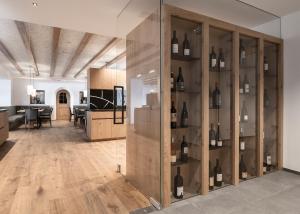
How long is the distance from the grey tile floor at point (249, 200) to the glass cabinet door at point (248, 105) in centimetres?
33

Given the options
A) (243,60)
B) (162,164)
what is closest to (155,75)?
(162,164)

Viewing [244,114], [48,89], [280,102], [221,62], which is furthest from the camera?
[48,89]

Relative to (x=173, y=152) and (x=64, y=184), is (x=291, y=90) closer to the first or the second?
(x=173, y=152)

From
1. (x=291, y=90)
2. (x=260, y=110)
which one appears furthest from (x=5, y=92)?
(x=291, y=90)

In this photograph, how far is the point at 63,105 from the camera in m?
13.6

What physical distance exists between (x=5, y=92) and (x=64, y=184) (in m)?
9.78

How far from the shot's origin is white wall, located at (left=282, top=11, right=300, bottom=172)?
3.10 metres

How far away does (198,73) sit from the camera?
257cm

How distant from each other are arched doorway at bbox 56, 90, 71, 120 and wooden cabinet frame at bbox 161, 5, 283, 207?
497 inches

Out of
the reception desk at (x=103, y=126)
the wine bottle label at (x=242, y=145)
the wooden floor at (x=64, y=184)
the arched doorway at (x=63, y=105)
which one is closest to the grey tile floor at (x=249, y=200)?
the wine bottle label at (x=242, y=145)

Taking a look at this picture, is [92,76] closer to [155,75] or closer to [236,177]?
[155,75]

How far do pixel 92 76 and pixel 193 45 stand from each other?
15.8 feet

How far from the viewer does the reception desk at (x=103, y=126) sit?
6.03m

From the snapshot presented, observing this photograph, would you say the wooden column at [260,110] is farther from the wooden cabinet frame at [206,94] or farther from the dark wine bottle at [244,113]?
the dark wine bottle at [244,113]
